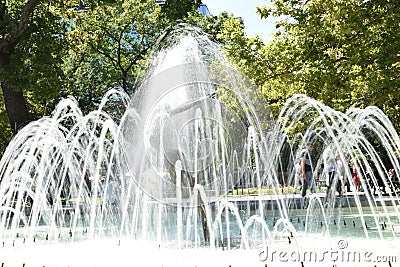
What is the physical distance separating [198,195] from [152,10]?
72.4ft

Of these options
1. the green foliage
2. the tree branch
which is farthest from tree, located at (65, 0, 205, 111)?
the green foliage

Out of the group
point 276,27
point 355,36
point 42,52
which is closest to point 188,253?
point 355,36

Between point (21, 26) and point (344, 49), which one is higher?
point (21, 26)

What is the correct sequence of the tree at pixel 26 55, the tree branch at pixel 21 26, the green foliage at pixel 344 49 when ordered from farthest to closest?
the tree at pixel 26 55 < the tree branch at pixel 21 26 < the green foliage at pixel 344 49

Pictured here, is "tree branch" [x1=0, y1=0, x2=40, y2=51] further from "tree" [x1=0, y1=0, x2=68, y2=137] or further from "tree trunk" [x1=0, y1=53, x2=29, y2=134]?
"tree trunk" [x1=0, y1=53, x2=29, y2=134]

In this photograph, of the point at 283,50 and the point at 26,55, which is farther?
the point at 26,55

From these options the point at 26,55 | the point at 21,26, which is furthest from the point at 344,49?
the point at 26,55

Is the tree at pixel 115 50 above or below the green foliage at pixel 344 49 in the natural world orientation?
above

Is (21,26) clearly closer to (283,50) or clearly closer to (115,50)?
(283,50)

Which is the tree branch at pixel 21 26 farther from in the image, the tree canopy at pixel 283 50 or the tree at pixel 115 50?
the tree at pixel 115 50

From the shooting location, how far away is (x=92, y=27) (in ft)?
83.6

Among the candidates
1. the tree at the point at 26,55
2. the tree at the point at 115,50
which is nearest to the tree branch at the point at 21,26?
the tree at the point at 26,55

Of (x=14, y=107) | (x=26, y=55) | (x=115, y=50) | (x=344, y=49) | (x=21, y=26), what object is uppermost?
(x=115, y=50)

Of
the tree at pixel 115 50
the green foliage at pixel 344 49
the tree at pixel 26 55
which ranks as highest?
the tree at pixel 115 50
